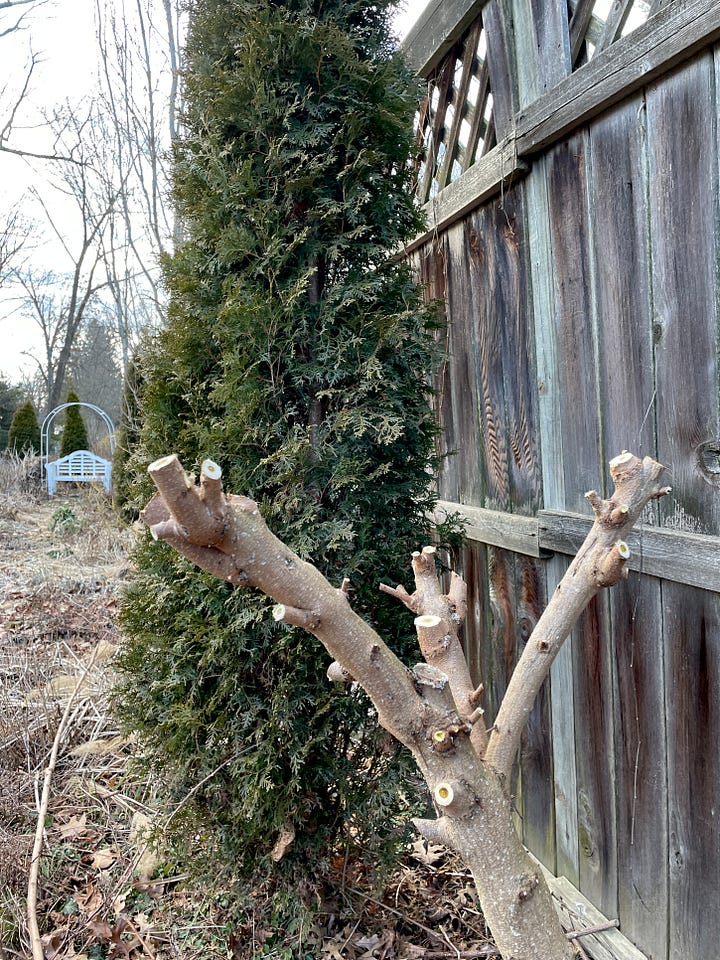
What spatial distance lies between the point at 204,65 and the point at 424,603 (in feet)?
7.20

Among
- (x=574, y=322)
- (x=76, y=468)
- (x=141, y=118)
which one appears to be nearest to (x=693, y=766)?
(x=574, y=322)

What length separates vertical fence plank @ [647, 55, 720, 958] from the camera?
164 cm

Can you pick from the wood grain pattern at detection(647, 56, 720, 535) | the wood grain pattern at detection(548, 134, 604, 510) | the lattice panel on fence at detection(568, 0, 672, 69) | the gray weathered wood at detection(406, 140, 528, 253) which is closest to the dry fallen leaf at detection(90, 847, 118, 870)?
the wood grain pattern at detection(548, 134, 604, 510)

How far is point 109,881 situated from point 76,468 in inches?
501

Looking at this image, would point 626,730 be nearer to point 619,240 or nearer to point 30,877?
point 619,240

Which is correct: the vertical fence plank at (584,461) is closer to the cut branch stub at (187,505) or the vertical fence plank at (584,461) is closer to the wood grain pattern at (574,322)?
the wood grain pattern at (574,322)

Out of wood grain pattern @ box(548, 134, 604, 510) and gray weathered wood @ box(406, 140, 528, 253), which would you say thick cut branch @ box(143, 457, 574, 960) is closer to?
wood grain pattern @ box(548, 134, 604, 510)

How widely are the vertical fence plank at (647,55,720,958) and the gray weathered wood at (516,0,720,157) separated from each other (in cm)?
5

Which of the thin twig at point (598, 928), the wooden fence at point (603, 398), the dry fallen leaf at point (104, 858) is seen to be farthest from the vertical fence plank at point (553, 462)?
the dry fallen leaf at point (104, 858)

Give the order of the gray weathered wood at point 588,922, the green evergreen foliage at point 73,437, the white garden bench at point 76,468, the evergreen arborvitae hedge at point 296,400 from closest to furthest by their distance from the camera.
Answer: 1. the gray weathered wood at point 588,922
2. the evergreen arborvitae hedge at point 296,400
3. the white garden bench at point 76,468
4. the green evergreen foliage at point 73,437

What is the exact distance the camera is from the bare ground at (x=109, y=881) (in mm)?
2312

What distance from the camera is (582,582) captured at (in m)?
1.40

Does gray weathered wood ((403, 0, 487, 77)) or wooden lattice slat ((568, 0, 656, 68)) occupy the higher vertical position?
gray weathered wood ((403, 0, 487, 77))

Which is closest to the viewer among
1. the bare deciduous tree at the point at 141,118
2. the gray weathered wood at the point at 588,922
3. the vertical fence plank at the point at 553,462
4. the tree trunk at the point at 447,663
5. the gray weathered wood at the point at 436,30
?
the tree trunk at the point at 447,663
